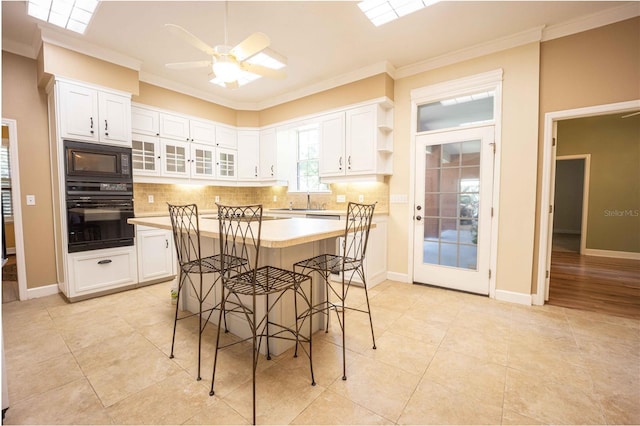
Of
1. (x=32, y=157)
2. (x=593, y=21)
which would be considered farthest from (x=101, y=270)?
(x=593, y=21)

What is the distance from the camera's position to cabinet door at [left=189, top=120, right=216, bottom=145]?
15.1ft

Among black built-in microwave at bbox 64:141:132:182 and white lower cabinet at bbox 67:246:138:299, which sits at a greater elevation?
black built-in microwave at bbox 64:141:132:182

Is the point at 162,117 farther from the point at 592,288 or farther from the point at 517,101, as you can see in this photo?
the point at 592,288

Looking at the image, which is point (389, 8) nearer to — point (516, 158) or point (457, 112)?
point (457, 112)

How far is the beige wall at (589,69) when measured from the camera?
2729 mm

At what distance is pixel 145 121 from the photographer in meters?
4.06

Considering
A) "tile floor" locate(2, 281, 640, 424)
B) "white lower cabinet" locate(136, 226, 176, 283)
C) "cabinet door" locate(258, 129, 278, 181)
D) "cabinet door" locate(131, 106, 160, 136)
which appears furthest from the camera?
"cabinet door" locate(258, 129, 278, 181)

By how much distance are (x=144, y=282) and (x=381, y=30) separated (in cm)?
414

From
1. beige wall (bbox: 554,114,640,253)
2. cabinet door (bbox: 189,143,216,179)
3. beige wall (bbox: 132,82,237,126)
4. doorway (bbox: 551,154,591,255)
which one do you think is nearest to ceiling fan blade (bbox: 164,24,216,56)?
beige wall (bbox: 132,82,237,126)

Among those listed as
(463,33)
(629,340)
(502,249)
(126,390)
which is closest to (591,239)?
(502,249)

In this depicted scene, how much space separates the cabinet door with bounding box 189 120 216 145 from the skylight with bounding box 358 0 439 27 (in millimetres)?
3076

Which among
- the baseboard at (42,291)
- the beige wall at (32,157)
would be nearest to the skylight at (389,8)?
Result: the beige wall at (32,157)

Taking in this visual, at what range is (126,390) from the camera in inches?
72.1

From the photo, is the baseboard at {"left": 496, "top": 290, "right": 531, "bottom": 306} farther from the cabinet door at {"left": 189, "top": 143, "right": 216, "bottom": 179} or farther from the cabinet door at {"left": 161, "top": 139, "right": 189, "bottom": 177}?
the cabinet door at {"left": 161, "top": 139, "right": 189, "bottom": 177}
